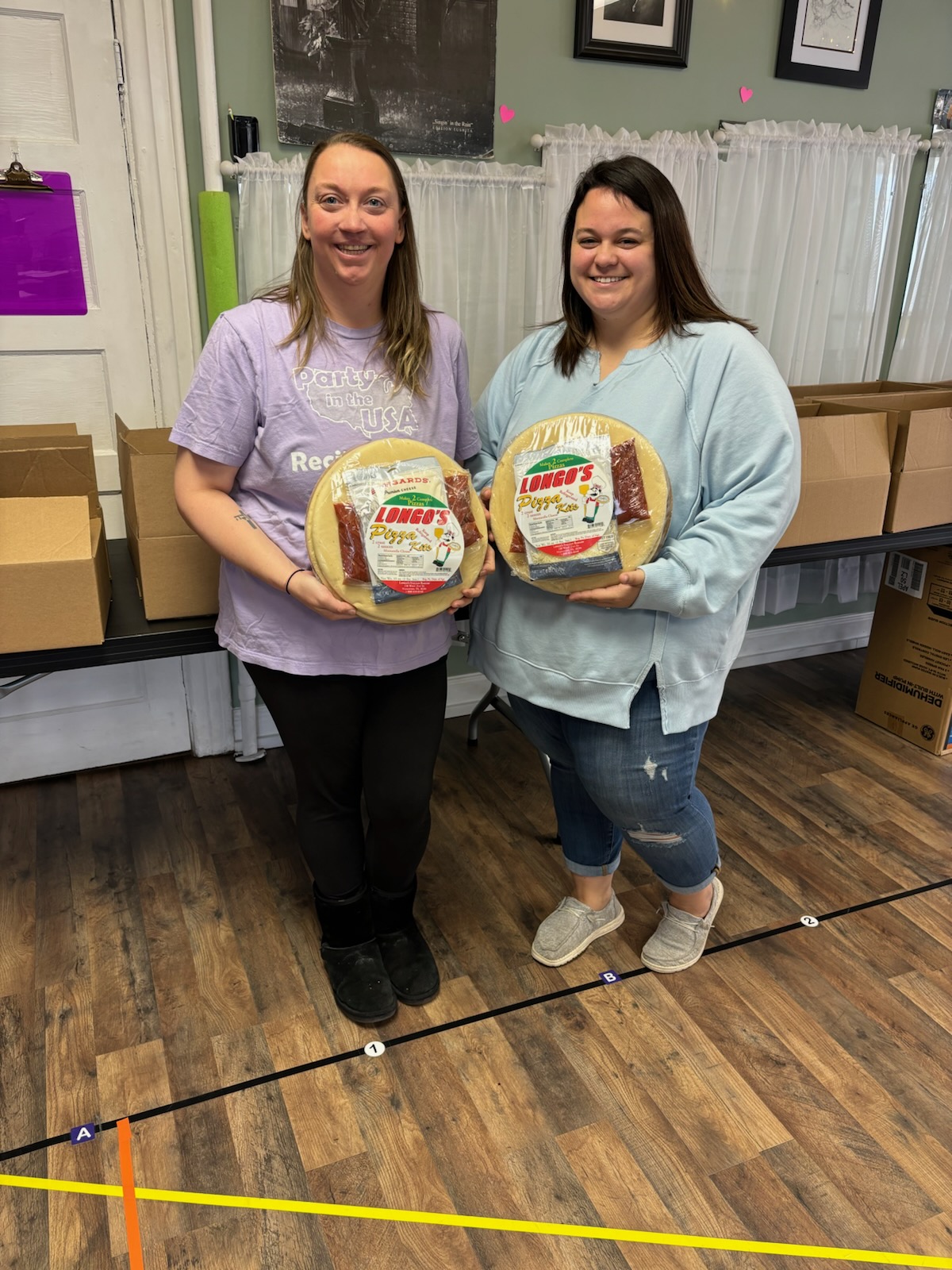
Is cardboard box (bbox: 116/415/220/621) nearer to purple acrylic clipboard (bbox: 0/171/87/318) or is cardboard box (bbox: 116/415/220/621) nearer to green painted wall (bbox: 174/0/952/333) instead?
purple acrylic clipboard (bbox: 0/171/87/318)

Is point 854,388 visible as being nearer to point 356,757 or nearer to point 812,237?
point 812,237

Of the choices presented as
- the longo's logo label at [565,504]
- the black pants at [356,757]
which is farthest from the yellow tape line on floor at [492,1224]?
the longo's logo label at [565,504]

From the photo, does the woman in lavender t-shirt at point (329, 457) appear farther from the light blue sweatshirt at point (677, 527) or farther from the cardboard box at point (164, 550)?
the cardboard box at point (164, 550)

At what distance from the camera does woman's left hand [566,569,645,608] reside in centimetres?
139

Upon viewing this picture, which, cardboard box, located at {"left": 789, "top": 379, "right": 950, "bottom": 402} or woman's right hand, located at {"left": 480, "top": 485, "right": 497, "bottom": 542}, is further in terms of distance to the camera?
cardboard box, located at {"left": 789, "top": 379, "right": 950, "bottom": 402}

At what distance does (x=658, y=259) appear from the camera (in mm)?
1411

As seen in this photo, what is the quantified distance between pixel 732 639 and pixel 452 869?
3.25 ft

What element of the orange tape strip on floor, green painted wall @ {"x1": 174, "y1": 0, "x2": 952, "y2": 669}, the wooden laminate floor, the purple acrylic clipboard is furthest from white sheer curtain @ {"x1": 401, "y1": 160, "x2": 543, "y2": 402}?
the orange tape strip on floor

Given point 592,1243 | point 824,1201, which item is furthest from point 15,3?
point 824,1201

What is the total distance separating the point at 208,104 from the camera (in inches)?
84.0

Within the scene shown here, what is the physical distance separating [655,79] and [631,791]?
218 centimetres

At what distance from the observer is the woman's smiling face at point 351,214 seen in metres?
1.32

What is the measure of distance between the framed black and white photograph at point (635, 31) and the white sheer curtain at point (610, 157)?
0.64 ft

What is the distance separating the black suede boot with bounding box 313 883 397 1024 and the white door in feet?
3.66
